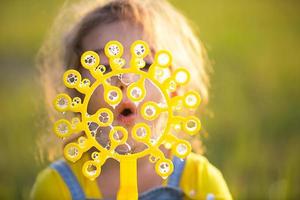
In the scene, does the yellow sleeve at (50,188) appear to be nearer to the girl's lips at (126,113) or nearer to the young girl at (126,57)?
the young girl at (126,57)

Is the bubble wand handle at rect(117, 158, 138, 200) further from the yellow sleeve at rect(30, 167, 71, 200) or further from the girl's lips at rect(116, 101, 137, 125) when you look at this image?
the yellow sleeve at rect(30, 167, 71, 200)

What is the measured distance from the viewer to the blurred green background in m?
1.62

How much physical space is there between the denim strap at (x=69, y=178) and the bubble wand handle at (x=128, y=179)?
0.24 metres

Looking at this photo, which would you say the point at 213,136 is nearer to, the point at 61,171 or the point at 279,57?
the point at 279,57

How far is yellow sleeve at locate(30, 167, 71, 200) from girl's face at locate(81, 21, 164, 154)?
164mm

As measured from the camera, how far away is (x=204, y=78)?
147 cm

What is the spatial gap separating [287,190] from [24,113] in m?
0.68

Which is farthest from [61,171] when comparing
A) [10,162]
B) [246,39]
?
[246,39]

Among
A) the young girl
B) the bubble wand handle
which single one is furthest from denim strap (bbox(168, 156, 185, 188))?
the bubble wand handle

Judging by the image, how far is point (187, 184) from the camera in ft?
4.40

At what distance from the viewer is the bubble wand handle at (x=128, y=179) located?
1105 millimetres

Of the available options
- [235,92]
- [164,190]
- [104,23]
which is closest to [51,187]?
[164,190]

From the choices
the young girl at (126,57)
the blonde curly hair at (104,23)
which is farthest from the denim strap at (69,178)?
the blonde curly hair at (104,23)

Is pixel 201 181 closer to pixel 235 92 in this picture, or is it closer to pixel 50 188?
pixel 50 188
